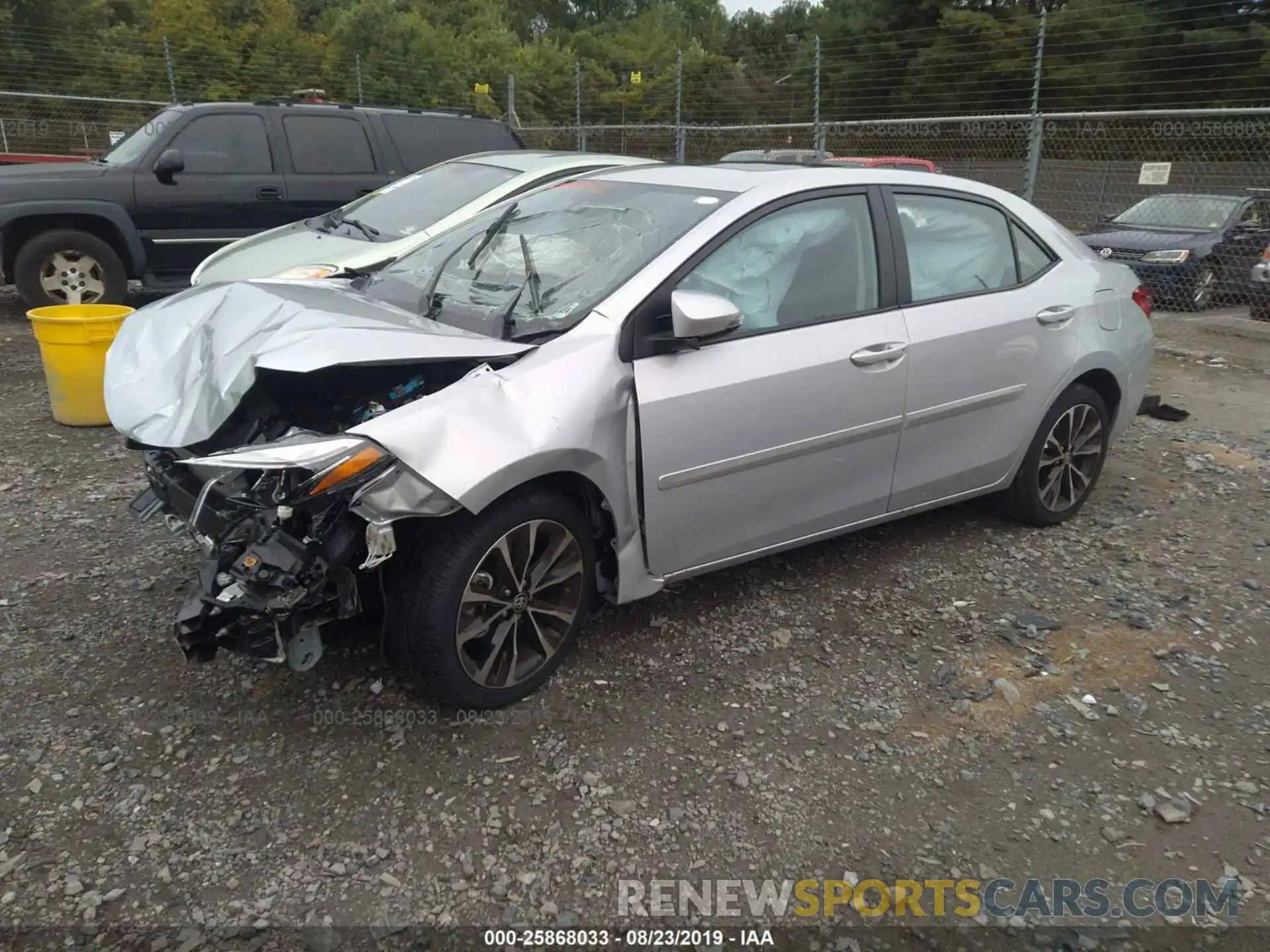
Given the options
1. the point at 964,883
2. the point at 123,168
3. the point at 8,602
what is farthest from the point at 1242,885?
the point at 123,168

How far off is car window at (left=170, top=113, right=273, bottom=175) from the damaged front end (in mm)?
6475

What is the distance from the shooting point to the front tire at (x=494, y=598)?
2.78 m

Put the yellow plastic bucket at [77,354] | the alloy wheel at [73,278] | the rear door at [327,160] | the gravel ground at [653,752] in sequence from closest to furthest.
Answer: the gravel ground at [653,752] → the yellow plastic bucket at [77,354] → the alloy wheel at [73,278] → the rear door at [327,160]

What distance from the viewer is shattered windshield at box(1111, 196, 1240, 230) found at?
11031 mm

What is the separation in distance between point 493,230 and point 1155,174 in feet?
32.5

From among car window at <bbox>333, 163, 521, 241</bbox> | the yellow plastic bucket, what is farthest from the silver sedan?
car window at <bbox>333, 163, 521, 241</bbox>

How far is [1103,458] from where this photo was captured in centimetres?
473

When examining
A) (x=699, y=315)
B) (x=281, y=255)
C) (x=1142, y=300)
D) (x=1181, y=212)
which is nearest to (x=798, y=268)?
(x=699, y=315)

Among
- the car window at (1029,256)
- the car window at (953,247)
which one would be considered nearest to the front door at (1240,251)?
the car window at (1029,256)

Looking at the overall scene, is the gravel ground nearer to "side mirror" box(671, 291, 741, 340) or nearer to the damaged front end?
the damaged front end

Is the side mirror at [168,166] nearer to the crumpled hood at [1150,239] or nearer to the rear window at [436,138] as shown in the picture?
the rear window at [436,138]

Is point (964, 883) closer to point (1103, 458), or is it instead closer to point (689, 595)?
point (689, 595)

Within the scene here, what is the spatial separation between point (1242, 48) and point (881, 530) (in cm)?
2065

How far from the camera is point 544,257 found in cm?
352
